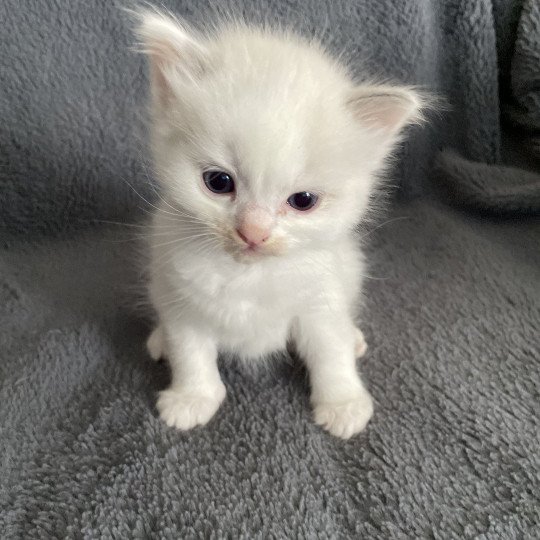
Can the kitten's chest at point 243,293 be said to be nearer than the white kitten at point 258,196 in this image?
No

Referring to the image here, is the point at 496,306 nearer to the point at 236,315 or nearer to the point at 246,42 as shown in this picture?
the point at 236,315

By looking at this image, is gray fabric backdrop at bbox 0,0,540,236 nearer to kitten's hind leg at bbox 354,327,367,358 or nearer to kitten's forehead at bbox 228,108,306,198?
kitten's hind leg at bbox 354,327,367,358

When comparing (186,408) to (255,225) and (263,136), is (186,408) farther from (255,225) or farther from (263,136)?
(263,136)

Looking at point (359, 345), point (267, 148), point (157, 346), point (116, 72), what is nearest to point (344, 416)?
point (359, 345)

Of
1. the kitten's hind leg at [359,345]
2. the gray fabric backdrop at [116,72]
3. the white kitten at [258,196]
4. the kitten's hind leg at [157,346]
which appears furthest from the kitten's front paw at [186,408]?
the gray fabric backdrop at [116,72]

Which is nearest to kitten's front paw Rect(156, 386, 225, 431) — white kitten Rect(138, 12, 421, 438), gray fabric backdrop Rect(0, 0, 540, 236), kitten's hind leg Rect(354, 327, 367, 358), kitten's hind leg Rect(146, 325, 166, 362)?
white kitten Rect(138, 12, 421, 438)

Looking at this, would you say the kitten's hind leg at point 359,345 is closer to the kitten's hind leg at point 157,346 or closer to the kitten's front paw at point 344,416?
the kitten's front paw at point 344,416
